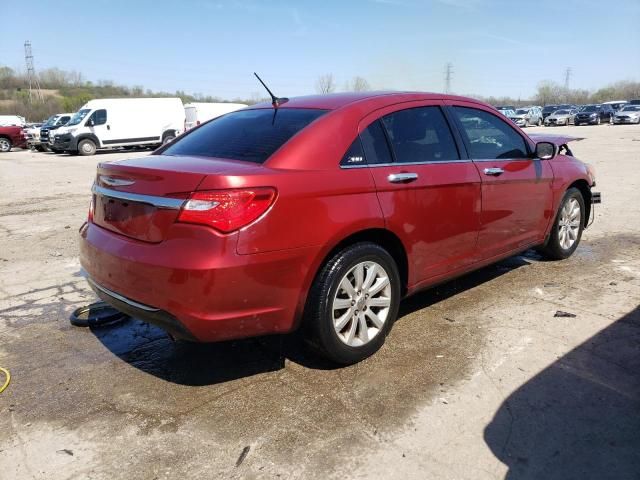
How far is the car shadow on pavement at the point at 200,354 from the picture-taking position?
3367mm

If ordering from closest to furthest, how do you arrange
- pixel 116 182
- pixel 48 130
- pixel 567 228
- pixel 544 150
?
pixel 116 182 → pixel 544 150 → pixel 567 228 → pixel 48 130

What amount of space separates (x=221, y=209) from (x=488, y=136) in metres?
2.65

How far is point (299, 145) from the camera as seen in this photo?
3.10 metres

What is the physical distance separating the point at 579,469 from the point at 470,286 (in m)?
2.56

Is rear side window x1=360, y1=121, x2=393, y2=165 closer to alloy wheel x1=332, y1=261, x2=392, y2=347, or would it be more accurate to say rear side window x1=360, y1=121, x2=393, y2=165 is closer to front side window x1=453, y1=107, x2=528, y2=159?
alloy wheel x1=332, y1=261, x2=392, y2=347

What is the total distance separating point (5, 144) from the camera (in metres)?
28.7

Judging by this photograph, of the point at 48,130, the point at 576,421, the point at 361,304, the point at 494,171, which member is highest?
the point at 48,130

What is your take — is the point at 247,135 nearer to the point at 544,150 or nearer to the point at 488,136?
the point at 488,136

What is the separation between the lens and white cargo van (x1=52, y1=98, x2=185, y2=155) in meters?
24.2

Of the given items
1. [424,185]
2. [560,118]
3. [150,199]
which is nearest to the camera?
[150,199]

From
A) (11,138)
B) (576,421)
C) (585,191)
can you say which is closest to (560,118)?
(11,138)

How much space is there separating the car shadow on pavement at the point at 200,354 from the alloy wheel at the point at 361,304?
26 centimetres

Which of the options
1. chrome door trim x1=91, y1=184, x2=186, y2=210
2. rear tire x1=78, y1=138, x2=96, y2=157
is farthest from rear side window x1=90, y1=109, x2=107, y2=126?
chrome door trim x1=91, y1=184, x2=186, y2=210

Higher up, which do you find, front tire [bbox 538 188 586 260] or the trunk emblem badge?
the trunk emblem badge
